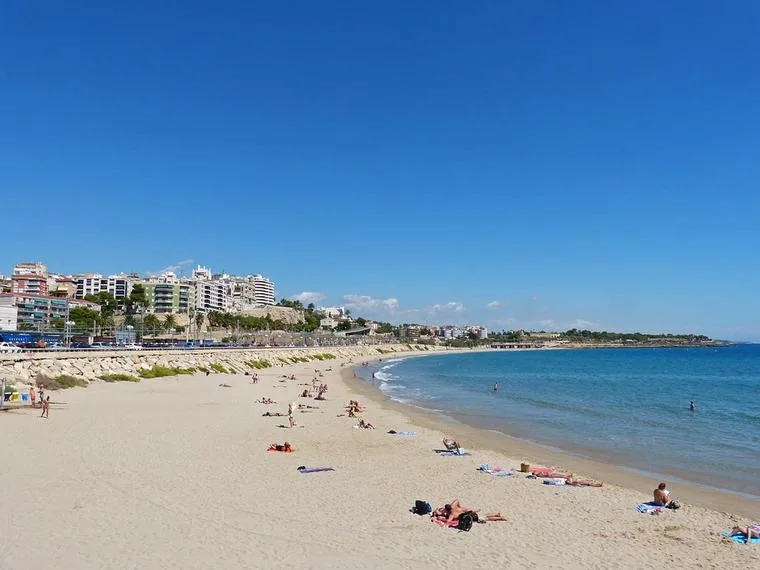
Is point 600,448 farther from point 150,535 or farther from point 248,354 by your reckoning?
point 248,354

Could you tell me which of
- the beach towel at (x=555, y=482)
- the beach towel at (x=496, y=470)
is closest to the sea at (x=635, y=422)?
the beach towel at (x=555, y=482)

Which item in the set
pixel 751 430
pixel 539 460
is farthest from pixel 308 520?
pixel 751 430

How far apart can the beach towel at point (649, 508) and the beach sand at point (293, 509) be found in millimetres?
207

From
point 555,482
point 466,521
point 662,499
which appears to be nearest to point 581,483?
point 555,482

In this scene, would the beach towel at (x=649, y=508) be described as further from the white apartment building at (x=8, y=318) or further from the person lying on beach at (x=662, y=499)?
the white apartment building at (x=8, y=318)

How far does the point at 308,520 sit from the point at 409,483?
409cm

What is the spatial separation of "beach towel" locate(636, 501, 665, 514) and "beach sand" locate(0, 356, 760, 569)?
0.68 feet

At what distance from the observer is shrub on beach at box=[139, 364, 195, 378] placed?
146ft

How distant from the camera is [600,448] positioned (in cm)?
2167

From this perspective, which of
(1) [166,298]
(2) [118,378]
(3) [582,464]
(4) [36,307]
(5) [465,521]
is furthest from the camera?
(1) [166,298]

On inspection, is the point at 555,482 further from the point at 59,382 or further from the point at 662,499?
the point at 59,382

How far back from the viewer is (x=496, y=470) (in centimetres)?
1628

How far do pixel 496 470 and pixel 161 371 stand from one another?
119 ft

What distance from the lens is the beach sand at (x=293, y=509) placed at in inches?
367
